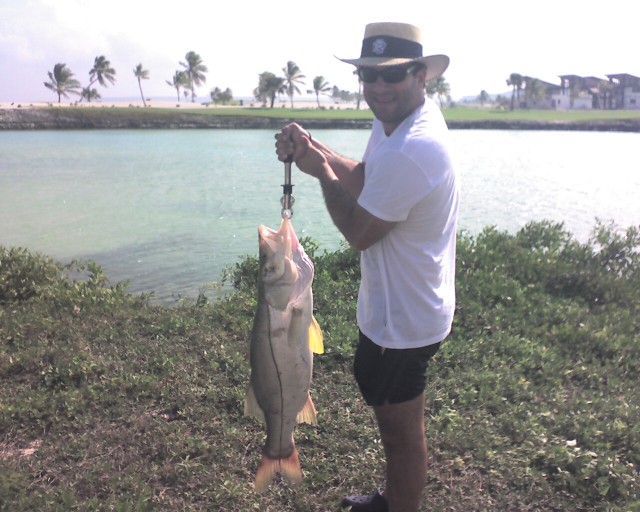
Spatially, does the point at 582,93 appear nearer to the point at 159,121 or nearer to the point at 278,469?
the point at 159,121

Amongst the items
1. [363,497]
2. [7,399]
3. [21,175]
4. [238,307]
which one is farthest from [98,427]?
[21,175]

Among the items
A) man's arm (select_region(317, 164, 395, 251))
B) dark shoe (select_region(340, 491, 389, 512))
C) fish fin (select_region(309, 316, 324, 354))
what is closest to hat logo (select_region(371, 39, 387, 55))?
man's arm (select_region(317, 164, 395, 251))

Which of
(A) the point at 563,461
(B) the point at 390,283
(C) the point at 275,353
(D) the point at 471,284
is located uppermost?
(B) the point at 390,283

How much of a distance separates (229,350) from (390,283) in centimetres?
274

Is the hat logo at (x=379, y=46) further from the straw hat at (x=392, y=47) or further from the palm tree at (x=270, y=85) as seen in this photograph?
the palm tree at (x=270, y=85)

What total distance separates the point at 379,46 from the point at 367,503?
7.73 feet

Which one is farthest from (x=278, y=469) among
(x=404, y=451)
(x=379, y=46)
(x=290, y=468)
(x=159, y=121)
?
(x=159, y=121)

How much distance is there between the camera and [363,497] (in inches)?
127

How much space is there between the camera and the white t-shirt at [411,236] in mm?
2369

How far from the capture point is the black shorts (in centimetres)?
262

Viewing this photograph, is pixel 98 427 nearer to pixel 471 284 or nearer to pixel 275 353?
pixel 275 353

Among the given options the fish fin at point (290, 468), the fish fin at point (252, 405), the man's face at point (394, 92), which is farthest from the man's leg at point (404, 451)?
the man's face at point (394, 92)

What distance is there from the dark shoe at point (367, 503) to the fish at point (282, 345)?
57 centimetres

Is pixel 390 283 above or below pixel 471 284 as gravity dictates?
above
